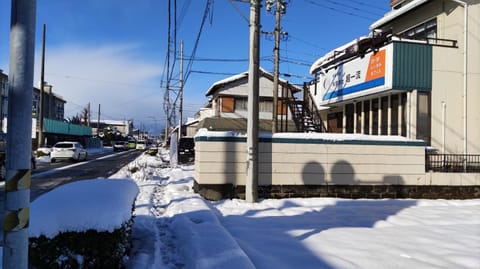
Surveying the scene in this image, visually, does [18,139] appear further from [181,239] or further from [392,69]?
[392,69]

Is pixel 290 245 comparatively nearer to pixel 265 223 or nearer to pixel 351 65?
pixel 265 223

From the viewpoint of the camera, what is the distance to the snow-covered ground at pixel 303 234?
181 inches

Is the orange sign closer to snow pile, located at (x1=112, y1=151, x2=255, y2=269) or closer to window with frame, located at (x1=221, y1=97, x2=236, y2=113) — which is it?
snow pile, located at (x1=112, y1=151, x2=255, y2=269)

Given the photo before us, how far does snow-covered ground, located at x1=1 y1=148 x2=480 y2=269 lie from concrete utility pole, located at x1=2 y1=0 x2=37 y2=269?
1043 mm

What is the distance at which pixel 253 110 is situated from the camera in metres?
9.20

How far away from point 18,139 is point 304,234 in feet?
15.8

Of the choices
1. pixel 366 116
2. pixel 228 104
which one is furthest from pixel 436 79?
pixel 228 104

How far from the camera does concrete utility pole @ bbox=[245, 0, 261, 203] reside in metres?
9.08

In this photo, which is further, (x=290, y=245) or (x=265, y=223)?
(x=265, y=223)

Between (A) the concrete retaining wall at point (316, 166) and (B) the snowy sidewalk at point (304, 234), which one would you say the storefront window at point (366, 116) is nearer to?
(A) the concrete retaining wall at point (316, 166)

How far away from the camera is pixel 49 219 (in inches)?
139

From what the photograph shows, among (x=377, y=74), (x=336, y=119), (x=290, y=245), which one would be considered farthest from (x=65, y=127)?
(x=290, y=245)

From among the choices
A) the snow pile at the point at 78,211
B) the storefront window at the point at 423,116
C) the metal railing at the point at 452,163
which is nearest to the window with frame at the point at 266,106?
the storefront window at the point at 423,116

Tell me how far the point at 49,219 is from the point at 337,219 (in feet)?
19.1
